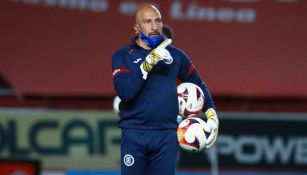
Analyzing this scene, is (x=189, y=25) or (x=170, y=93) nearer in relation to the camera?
(x=170, y=93)

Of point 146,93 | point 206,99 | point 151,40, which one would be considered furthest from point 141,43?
point 206,99

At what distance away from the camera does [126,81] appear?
15.1ft

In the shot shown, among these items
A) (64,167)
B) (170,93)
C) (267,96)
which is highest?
(170,93)

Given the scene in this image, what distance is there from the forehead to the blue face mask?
9 centimetres

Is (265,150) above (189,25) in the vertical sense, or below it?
below

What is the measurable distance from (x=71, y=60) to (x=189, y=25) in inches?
42.1

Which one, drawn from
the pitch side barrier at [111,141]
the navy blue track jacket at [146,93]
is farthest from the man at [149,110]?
the pitch side barrier at [111,141]

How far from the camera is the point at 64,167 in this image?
7.33 m

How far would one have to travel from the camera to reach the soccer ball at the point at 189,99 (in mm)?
4844

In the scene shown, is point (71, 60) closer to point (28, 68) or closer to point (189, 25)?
point (28, 68)

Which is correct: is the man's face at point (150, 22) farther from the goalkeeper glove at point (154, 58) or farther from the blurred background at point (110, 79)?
the blurred background at point (110, 79)

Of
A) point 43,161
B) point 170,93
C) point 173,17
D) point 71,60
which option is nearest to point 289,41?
point 173,17

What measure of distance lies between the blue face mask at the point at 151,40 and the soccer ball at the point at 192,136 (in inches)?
18.8

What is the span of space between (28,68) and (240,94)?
5.96 ft
